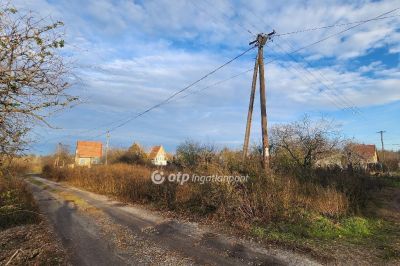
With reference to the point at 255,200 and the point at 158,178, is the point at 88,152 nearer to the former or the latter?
Answer: the point at 158,178

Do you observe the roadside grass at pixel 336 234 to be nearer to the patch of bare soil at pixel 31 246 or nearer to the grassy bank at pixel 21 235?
the patch of bare soil at pixel 31 246

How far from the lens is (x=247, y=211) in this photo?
379 inches

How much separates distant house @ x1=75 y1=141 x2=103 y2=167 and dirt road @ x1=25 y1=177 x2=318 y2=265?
2126 inches

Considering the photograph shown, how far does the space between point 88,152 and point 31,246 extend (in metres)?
60.0

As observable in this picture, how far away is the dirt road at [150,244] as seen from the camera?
6598mm

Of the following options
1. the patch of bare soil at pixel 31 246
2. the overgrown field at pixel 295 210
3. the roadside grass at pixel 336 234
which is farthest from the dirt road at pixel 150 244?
the overgrown field at pixel 295 210

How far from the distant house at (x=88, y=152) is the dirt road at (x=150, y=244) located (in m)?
54.0

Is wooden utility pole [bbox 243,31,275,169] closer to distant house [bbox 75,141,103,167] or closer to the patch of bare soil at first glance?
the patch of bare soil

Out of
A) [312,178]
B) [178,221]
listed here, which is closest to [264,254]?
[178,221]

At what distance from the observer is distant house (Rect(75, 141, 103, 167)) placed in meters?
62.9

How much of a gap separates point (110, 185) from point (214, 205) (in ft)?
33.6

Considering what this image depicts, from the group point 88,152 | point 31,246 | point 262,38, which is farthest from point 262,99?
point 88,152

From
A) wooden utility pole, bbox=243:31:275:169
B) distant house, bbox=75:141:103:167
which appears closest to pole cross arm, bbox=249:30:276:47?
wooden utility pole, bbox=243:31:275:169

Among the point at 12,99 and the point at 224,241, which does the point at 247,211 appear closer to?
the point at 224,241
